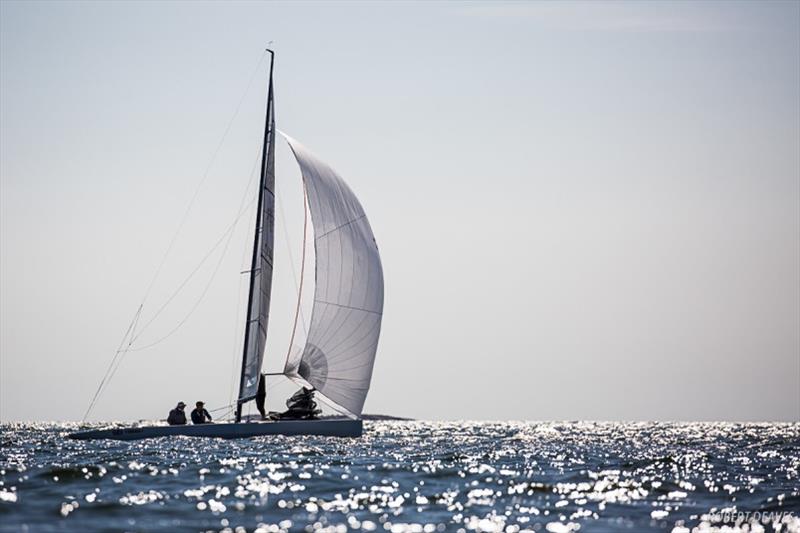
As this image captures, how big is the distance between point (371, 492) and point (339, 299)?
2077 centimetres

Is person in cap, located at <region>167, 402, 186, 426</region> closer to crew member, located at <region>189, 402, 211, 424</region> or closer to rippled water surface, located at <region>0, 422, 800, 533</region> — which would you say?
crew member, located at <region>189, 402, 211, 424</region>

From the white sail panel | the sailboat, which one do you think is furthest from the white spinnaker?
the white sail panel

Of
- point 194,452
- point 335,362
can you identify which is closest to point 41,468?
point 194,452

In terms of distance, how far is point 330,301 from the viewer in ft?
138

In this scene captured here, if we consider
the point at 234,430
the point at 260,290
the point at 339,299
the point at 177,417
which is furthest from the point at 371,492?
the point at 260,290

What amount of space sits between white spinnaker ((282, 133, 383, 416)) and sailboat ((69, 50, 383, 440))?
4 centimetres

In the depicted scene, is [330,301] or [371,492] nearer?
[371,492]

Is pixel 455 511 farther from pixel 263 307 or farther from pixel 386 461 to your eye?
pixel 263 307

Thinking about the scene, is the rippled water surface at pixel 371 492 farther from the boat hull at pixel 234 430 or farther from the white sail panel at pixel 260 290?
the white sail panel at pixel 260 290

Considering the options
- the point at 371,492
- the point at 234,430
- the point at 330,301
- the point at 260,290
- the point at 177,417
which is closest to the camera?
the point at 371,492

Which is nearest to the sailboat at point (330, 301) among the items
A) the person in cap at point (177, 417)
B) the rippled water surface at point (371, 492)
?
the person in cap at point (177, 417)

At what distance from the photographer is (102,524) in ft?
55.3

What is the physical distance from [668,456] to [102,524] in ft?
75.2

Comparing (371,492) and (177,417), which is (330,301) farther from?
(371,492)
